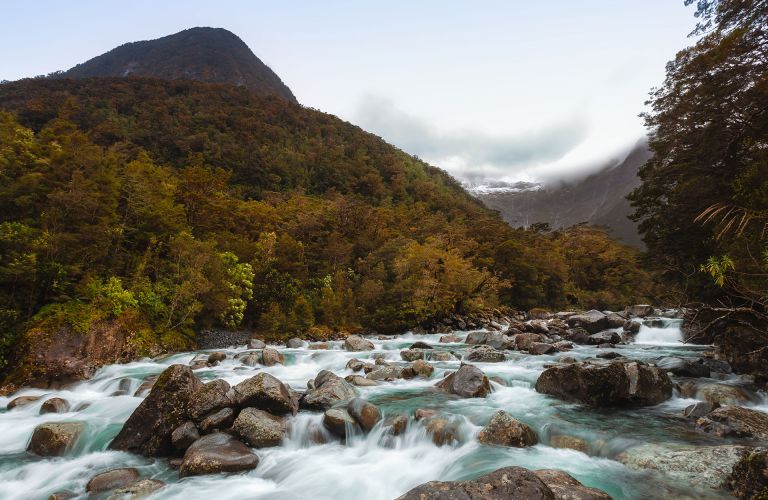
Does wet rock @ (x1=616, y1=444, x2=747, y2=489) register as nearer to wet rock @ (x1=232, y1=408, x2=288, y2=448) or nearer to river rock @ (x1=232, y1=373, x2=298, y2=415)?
wet rock @ (x1=232, y1=408, x2=288, y2=448)

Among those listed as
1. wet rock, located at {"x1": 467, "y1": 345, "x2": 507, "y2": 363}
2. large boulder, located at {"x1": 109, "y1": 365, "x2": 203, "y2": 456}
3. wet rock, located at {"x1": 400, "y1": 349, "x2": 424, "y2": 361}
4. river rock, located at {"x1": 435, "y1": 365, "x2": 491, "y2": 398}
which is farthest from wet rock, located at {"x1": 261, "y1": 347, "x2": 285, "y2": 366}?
wet rock, located at {"x1": 467, "y1": 345, "x2": 507, "y2": 363}

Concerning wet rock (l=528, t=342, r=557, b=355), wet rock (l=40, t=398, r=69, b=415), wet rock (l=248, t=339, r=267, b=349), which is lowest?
wet rock (l=528, t=342, r=557, b=355)

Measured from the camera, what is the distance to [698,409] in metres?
9.13

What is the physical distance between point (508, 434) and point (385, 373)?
6036mm

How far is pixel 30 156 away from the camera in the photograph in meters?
15.6

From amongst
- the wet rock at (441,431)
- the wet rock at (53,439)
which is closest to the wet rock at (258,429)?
the wet rock at (441,431)

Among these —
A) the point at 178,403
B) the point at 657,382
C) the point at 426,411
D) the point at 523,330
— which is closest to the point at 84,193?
the point at 178,403

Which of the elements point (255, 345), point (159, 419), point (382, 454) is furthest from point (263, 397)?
point (255, 345)

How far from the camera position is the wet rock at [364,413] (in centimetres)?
862

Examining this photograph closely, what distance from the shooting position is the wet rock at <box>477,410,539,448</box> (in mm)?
7805

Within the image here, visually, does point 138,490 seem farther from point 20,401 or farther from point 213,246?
point 213,246

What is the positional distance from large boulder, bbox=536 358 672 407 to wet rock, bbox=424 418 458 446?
419 cm

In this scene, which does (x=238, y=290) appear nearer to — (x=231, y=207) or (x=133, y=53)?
(x=231, y=207)

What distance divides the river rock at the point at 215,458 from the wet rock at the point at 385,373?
6.04 m
